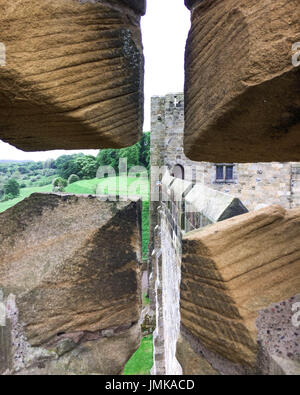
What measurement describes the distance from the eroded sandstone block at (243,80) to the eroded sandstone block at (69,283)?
1.89ft

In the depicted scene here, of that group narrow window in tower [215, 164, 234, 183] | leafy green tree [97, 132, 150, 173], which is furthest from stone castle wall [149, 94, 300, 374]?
leafy green tree [97, 132, 150, 173]

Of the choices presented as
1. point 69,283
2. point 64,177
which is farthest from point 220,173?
point 69,283

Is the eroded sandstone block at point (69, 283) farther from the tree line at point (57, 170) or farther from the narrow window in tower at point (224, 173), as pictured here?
the narrow window in tower at point (224, 173)

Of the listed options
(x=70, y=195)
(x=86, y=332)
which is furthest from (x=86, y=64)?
(x=86, y=332)

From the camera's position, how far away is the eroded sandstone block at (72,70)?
73 cm

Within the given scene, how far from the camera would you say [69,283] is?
4.11 ft

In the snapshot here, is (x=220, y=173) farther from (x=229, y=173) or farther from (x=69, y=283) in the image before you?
(x=69, y=283)

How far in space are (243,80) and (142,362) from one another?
10056 mm

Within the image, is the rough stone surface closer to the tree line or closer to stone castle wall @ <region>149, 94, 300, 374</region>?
stone castle wall @ <region>149, 94, 300, 374</region>


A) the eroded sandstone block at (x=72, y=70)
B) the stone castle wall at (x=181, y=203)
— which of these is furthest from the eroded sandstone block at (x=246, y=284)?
the eroded sandstone block at (x=72, y=70)

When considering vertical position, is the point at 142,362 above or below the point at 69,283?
below

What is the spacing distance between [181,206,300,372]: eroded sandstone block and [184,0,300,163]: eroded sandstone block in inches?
9.7

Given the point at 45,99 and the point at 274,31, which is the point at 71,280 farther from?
the point at 274,31
